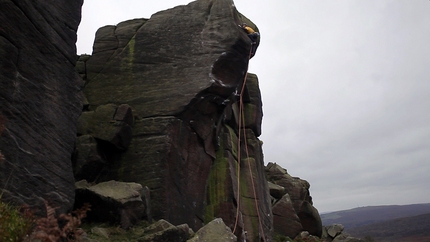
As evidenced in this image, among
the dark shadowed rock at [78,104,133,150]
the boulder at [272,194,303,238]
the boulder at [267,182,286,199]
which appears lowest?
the boulder at [272,194,303,238]

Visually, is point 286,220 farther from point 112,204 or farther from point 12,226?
point 12,226

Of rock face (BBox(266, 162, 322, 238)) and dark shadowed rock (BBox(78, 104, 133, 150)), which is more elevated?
dark shadowed rock (BBox(78, 104, 133, 150))

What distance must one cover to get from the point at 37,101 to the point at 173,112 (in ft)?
21.4

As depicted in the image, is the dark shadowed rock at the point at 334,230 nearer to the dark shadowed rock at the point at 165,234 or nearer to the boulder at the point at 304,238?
the boulder at the point at 304,238

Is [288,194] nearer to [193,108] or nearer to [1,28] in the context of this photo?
[193,108]

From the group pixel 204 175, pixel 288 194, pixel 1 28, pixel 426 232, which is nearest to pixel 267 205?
pixel 204 175

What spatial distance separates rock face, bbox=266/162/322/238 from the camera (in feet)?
101

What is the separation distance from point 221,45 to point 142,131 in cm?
535

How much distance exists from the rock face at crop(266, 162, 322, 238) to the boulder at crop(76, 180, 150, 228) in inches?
787

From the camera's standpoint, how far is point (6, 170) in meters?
9.19

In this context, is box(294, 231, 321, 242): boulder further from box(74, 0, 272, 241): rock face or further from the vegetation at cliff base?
the vegetation at cliff base

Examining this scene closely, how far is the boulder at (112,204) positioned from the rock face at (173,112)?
179 cm

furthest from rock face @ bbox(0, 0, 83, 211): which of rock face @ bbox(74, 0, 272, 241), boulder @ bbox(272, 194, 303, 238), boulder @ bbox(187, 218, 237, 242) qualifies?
boulder @ bbox(272, 194, 303, 238)

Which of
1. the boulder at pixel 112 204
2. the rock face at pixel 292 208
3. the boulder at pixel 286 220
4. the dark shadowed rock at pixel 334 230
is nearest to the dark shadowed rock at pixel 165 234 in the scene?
the boulder at pixel 112 204
